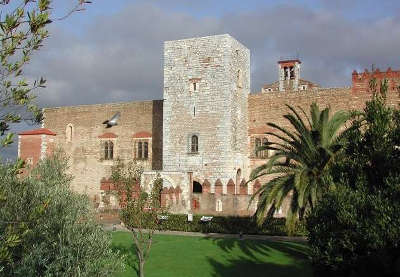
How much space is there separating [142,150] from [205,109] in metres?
6.09

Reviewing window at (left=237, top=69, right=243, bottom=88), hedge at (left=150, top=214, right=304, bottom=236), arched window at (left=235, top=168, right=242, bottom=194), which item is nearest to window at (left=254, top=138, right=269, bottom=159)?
arched window at (left=235, top=168, right=242, bottom=194)

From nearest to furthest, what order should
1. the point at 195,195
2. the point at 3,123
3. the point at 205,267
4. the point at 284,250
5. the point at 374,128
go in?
the point at 3,123
the point at 374,128
the point at 205,267
the point at 284,250
the point at 195,195

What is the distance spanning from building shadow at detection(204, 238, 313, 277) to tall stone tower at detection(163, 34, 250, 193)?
8.49 metres

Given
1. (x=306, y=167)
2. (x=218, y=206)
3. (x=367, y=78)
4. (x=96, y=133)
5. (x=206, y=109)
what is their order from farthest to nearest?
(x=96, y=133) < (x=206, y=109) < (x=367, y=78) < (x=218, y=206) < (x=306, y=167)

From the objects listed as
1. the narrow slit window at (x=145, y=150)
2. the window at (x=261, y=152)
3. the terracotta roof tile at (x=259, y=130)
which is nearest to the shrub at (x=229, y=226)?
the window at (x=261, y=152)

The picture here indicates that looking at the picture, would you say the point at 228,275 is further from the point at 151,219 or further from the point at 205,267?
the point at 151,219

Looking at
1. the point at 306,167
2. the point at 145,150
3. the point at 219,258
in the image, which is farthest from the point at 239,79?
the point at 219,258

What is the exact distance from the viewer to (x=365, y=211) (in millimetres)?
8703

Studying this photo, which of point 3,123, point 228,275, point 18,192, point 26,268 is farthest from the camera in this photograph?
point 228,275

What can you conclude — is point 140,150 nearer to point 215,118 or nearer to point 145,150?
point 145,150

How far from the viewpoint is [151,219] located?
14.0 metres

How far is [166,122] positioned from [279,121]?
5884 mm

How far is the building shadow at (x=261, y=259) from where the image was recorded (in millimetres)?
12922

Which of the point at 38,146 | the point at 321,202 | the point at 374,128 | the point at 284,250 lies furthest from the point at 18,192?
the point at 38,146
